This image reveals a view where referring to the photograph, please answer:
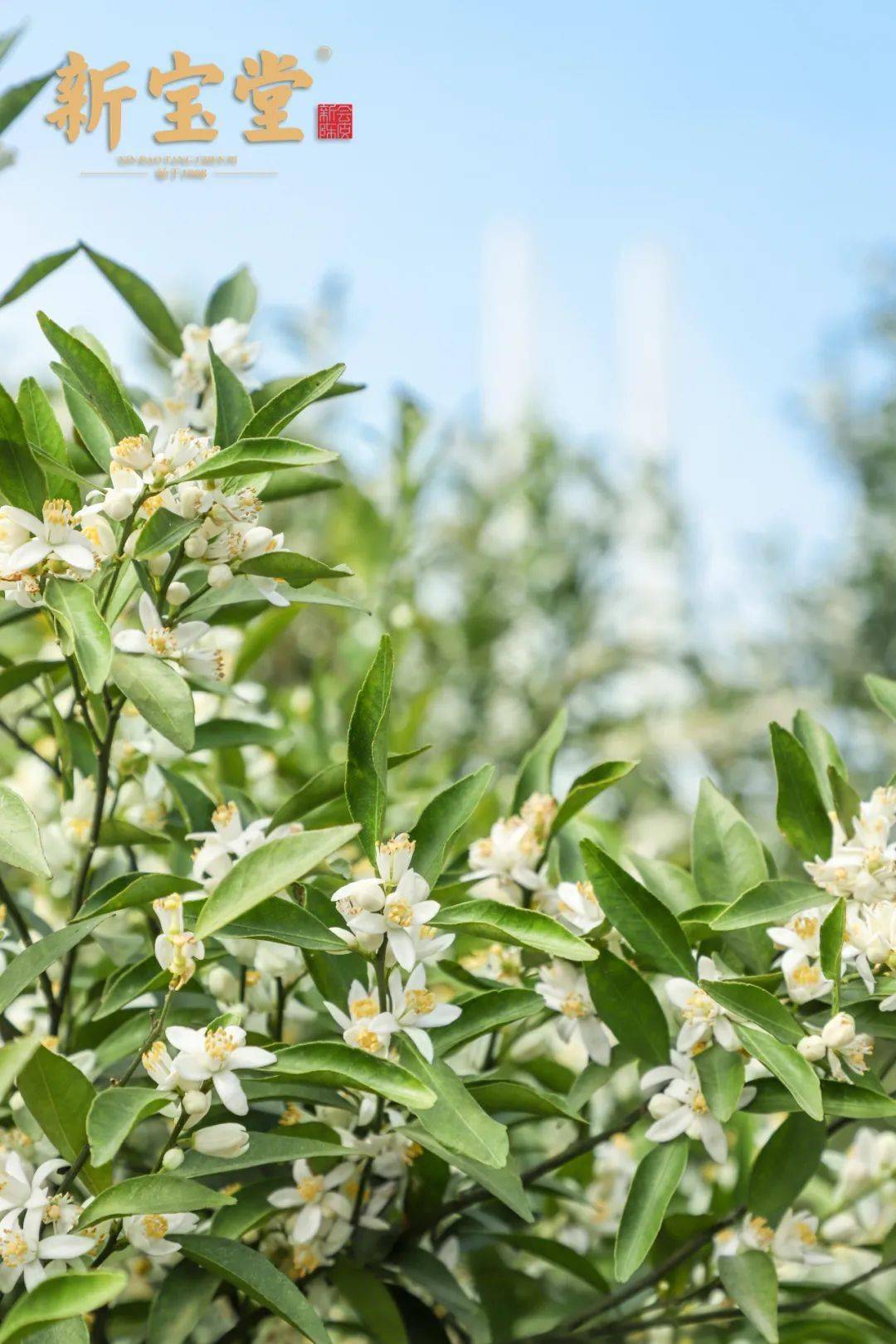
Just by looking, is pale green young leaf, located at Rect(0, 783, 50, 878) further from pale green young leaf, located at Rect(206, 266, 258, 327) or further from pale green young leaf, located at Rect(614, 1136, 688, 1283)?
pale green young leaf, located at Rect(206, 266, 258, 327)

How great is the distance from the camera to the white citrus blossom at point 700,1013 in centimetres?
71

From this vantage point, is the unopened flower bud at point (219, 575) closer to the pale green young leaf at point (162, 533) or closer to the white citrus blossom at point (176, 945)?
the pale green young leaf at point (162, 533)

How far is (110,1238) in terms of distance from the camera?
626mm

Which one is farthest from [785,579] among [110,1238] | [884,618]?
[110,1238]

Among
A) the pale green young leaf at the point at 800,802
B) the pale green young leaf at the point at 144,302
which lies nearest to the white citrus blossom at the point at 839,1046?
the pale green young leaf at the point at 800,802

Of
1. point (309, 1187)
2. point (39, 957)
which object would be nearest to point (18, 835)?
point (39, 957)

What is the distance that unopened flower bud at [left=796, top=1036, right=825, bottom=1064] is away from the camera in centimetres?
67

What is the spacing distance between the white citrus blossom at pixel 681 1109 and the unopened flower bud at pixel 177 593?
364 mm

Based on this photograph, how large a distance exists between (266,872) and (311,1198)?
26 centimetres

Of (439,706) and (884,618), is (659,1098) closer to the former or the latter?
(439,706)

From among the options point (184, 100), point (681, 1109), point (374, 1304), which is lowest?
point (374, 1304)

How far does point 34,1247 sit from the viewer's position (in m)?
0.60

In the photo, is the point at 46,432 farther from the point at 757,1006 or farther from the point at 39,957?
the point at 757,1006

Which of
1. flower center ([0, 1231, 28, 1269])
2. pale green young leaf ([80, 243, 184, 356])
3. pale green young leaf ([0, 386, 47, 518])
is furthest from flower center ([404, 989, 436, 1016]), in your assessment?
pale green young leaf ([80, 243, 184, 356])
